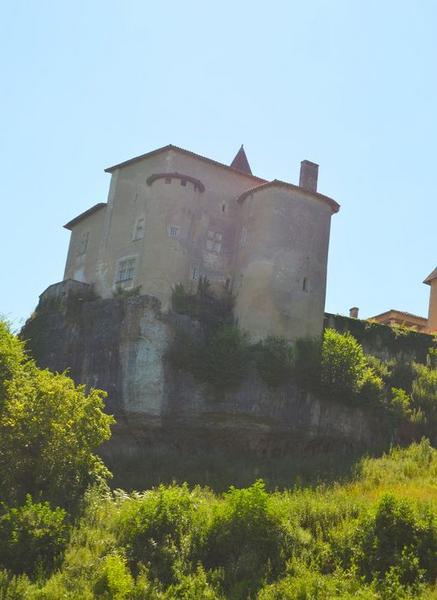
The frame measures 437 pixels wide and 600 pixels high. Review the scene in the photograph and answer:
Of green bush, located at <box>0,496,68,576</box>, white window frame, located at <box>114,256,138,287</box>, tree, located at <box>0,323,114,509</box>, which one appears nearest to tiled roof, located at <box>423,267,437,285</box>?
white window frame, located at <box>114,256,138,287</box>

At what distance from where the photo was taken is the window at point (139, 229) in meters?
48.1

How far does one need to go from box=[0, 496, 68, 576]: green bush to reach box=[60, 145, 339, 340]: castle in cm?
1827

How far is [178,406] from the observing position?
42.5m

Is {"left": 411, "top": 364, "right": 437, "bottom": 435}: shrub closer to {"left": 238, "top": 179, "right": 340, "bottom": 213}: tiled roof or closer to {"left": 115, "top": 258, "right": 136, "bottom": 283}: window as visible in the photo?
{"left": 238, "top": 179, "right": 340, "bottom": 213}: tiled roof

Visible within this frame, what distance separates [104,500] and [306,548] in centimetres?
823

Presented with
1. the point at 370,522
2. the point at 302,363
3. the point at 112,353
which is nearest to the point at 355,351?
the point at 302,363

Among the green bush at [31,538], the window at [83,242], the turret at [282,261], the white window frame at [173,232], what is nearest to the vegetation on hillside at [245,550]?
the green bush at [31,538]

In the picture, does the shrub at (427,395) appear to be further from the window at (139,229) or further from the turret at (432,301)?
the window at (139,229)

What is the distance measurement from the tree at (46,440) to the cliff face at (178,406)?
28.8ft

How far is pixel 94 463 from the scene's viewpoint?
109 feet

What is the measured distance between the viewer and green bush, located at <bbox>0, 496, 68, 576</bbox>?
2809cm

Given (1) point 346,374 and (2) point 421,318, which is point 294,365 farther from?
(2) point 421,318

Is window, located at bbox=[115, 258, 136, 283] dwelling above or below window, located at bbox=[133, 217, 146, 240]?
below

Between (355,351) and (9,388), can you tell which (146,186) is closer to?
(355,351)
